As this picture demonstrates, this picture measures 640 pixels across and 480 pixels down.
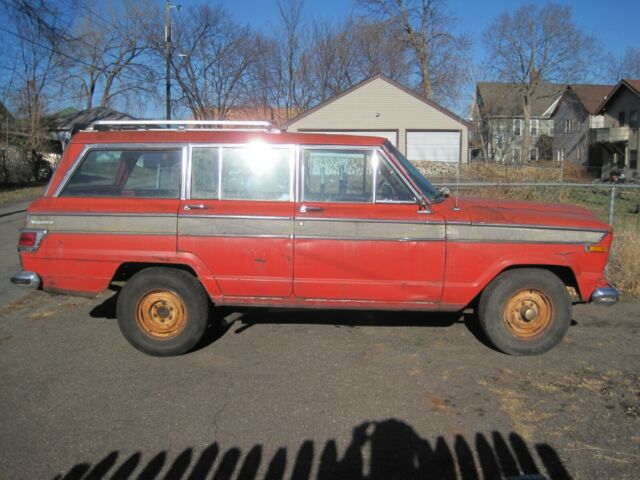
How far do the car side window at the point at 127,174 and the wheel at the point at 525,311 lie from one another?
2879 mm

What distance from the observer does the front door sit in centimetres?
→ 446

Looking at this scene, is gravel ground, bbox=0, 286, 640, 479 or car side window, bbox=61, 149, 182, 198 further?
car side window, bbox=61, 149, 182, 198

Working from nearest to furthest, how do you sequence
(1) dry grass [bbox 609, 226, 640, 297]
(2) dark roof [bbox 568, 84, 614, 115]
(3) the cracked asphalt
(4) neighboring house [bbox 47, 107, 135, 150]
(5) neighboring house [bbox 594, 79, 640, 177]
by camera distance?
1. (3) the cracked asphalt
2. (1) dry grass [bbox 609, 226, 640, 297]
3. (4) neighboring house [bbox 47, 107, 135, 150]
4. (5) neighboring house [bbox 594, 79, 640, 177]
5. (2) dark roof [bbox 568, 84, 614, 115]

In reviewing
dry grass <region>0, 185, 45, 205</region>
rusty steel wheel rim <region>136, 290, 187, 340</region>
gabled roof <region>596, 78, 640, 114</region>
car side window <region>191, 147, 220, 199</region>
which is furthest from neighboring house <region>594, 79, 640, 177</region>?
rusty steel wheel rim <region>136, 290, 187, 340</region>

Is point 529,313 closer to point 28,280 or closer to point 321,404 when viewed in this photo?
point 321,404

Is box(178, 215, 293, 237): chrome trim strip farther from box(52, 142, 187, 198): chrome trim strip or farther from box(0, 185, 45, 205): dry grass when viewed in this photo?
box(0, 185, 45, 205): dry grass

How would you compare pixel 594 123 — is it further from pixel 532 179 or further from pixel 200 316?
pixel 200 316

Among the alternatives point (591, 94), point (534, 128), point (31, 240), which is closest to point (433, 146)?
point (31, 240)

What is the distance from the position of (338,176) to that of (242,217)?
0.90 m

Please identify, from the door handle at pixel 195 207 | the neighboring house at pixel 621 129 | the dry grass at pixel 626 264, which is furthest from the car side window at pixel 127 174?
the neighboring house at pixel 621 129

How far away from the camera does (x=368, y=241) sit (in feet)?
14.7

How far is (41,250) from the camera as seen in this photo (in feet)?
15.3

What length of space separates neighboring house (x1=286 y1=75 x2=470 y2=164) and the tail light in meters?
24.5

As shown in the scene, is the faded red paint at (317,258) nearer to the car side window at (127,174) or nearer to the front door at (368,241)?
the front door at (368,241)
